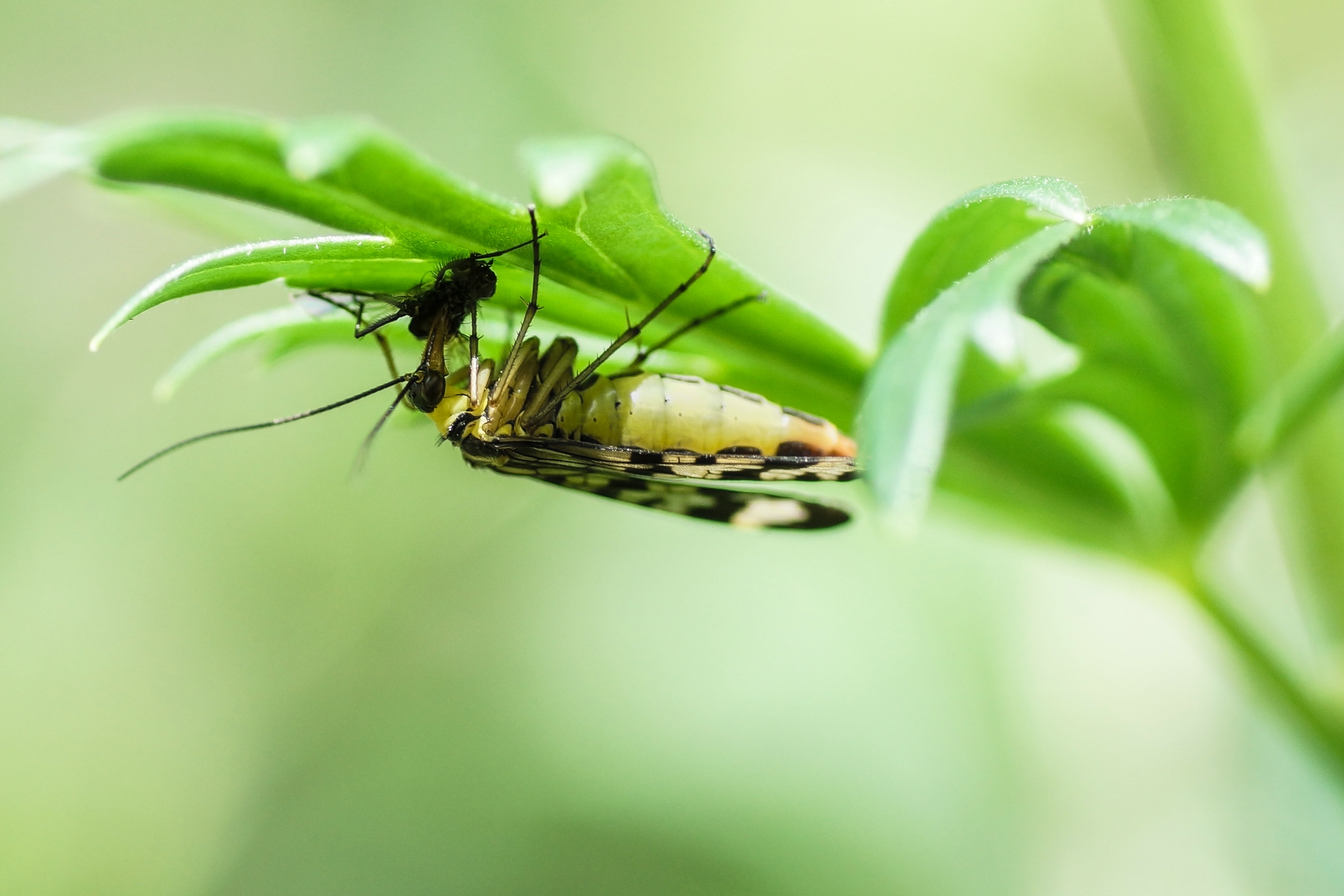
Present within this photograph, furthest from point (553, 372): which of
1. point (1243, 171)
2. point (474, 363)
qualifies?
point (1243, 171)

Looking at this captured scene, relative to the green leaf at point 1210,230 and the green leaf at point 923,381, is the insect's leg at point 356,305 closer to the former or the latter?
the green leaf at point 923,381

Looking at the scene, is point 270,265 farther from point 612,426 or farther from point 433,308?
point 612,426

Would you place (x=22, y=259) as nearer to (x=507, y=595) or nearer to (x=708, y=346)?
(x=507, y=595)

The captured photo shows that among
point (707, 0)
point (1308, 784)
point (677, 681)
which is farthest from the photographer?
point (707, 0)

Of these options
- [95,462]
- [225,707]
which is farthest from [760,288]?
[95,462]

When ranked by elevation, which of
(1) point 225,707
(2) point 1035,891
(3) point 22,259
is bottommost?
(2) point 1035,891

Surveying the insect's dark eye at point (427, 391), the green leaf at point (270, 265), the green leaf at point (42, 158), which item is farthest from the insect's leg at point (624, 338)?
the green leaf at point (42, 158)
